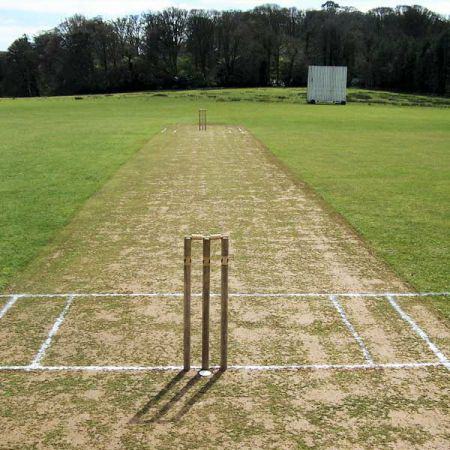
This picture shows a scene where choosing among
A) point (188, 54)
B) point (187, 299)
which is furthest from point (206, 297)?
point (188, 54)

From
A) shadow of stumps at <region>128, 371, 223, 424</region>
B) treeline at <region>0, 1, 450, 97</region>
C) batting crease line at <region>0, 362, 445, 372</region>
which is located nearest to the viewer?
shadow of stumps at <region>128, 371, 223, 424</region>

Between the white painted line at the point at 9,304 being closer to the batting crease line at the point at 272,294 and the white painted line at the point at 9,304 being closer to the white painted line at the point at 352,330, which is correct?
the batting crease line at the point at 272,294

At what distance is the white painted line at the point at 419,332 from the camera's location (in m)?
7.08

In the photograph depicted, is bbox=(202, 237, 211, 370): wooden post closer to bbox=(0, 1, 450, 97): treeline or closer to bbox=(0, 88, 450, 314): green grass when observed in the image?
bbox=(0, 88, 450, 314): green grass

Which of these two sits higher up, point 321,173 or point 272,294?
point 321,173

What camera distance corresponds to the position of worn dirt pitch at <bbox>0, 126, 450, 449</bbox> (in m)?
5.64

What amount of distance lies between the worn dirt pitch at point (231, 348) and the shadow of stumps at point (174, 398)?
2cm

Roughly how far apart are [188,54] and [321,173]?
109575 millimetres

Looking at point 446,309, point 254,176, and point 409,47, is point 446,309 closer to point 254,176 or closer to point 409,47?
point 254,176

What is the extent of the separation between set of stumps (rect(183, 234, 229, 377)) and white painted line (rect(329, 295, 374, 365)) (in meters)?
1.92

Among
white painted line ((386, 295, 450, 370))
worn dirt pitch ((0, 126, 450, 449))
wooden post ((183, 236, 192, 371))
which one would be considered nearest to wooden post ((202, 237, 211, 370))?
wooden post ((183, 236, 192, 371))

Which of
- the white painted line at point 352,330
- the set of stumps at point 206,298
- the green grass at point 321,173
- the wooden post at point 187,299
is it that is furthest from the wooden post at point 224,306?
the green grass at point 321,173

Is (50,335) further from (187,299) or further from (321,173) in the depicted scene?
(321,173)

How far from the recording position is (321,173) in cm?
2128
